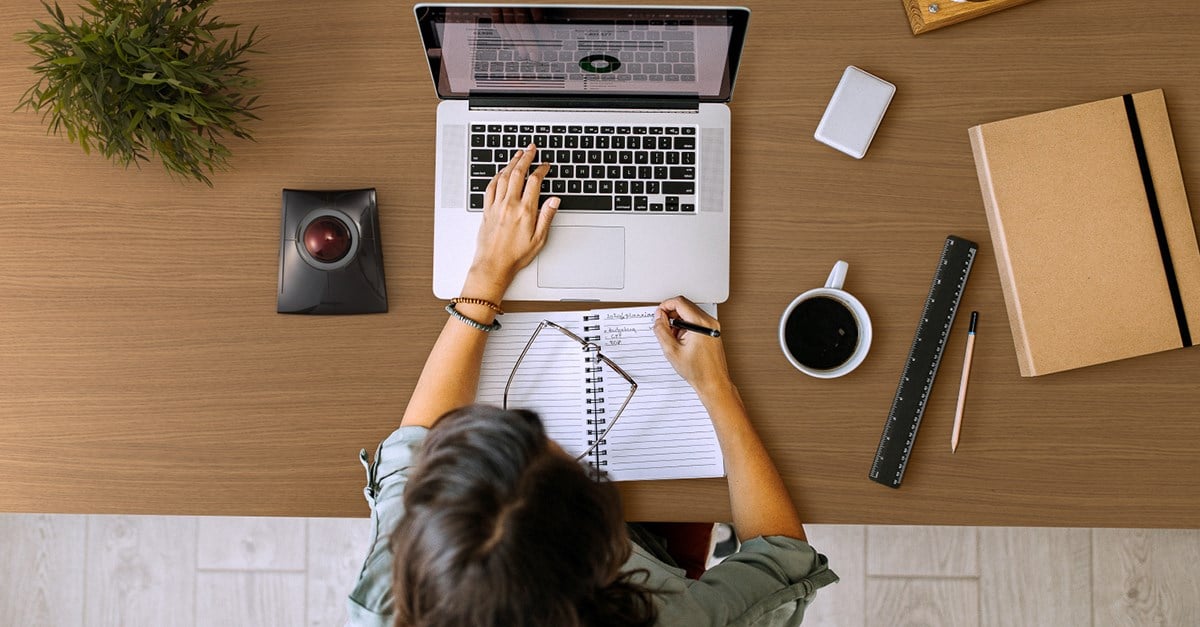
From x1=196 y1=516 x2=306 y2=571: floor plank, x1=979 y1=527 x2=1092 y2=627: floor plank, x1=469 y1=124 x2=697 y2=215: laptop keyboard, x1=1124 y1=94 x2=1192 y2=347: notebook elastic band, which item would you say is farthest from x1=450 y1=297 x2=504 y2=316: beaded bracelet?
x1=979 y1=527 x2=1092 y2=627: floor plank

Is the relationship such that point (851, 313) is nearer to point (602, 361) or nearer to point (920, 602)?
point (602, 361)

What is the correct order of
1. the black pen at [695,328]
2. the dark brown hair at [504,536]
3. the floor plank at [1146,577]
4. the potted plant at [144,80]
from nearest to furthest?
the dark brown hair at [504,536]
the potted plant at [144,80]
the black pen at [695,328]
the floor plank at [1146,577]

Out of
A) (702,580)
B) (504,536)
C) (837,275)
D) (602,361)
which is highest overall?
(837,275)

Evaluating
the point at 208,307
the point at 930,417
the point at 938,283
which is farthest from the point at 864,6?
the point at 208,307

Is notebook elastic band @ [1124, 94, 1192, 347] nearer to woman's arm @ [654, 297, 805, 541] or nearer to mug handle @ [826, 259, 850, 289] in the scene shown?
mug handle @ [826, 259, 850, 289]

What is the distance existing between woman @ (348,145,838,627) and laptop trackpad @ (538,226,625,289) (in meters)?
0.02

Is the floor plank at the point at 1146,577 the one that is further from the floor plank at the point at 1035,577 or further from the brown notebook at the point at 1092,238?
the brown notebook at the point at 1092,238

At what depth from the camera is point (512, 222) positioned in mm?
879

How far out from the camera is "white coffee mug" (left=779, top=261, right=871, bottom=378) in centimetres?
88

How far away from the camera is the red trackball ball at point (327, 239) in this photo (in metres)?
0.89

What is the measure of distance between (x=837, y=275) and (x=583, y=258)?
30cm

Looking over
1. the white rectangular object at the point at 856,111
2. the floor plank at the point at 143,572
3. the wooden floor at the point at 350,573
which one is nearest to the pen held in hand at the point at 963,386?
the white rectangular object at the point at 856,111

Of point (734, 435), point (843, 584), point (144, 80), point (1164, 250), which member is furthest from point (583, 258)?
point (843, 584)

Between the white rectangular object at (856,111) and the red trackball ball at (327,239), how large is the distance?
0.58 m
